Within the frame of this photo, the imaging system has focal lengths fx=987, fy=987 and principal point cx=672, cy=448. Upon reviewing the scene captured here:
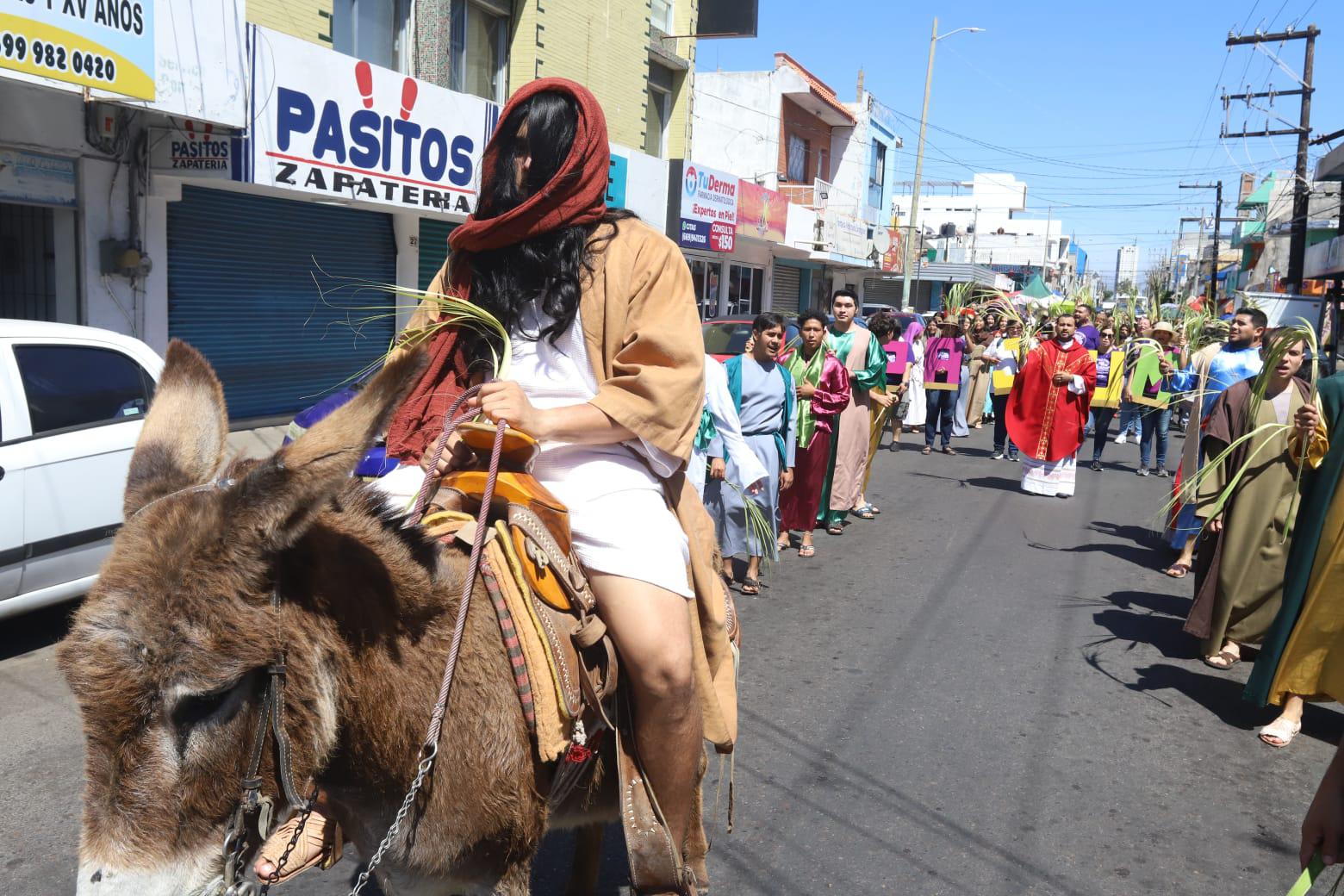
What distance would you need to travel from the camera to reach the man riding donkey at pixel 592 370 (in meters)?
2.31

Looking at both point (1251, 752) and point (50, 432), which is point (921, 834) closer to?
point (1251, 752)

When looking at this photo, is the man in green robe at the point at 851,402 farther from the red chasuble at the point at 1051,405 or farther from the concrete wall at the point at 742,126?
the concrete wall at the point at 742,126

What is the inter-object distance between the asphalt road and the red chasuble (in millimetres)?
4067

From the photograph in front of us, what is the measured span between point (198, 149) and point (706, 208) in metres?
12.4

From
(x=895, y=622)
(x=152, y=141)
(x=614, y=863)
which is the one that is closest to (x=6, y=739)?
(x=614, y=863)

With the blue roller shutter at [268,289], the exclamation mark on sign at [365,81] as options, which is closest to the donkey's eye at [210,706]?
the blue roller shutter at [268,289]

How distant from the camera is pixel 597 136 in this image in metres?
2.34

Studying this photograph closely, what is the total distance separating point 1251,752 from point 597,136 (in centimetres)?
461

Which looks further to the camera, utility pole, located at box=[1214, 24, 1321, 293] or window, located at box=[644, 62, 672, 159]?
utility pole, located at box=[1214, 24, 1321, 293]

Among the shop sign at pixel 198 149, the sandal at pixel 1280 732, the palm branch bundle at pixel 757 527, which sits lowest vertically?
the sandal at pixel 1280 732

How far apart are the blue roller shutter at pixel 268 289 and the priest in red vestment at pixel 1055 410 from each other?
→ 25.4 feet

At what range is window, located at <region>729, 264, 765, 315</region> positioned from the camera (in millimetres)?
27250

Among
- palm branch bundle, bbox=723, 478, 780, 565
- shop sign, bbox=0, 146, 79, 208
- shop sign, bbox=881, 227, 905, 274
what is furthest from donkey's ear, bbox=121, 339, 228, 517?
shop sign, bbox=881, 227, 905, 274

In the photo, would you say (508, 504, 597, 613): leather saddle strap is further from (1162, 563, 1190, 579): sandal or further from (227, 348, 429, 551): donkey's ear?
(1162, 563, 1190, 579): sandal
